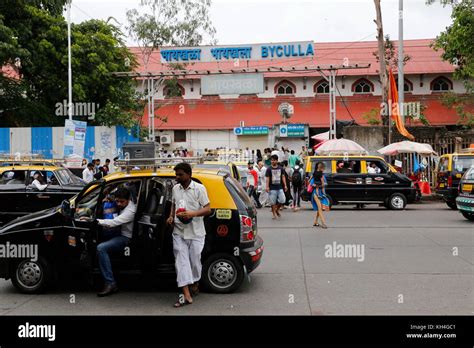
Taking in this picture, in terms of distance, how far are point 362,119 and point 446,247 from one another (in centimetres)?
2777

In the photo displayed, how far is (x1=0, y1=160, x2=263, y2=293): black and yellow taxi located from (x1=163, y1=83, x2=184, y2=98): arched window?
110ft

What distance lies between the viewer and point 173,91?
40.8 m

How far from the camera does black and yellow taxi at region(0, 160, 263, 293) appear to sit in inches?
300

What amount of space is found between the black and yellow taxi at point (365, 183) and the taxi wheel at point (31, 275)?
40.5ft

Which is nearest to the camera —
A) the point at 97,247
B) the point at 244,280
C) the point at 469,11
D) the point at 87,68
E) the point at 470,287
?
the point at 97,247

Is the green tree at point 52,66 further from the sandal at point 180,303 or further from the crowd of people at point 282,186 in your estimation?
the sandal at point 180,303

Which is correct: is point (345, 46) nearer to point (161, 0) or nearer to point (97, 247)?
point (161, 0)

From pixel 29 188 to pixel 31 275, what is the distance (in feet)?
23.2

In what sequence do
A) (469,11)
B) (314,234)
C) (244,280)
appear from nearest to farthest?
(244,280)
(314,234)
(469,11)

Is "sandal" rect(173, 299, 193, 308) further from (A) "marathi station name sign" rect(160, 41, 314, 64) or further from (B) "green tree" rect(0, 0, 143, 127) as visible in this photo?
(B) "green tree" rect(0, 0, 143, 127)

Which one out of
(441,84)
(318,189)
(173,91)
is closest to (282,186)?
(318,189)
